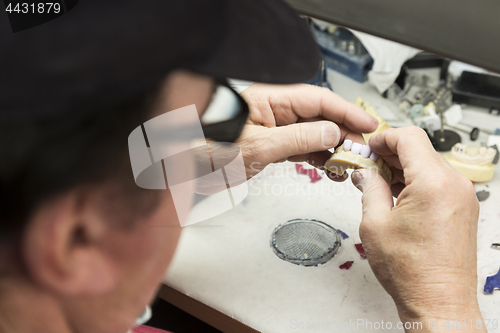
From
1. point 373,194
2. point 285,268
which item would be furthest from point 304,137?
point 285,268

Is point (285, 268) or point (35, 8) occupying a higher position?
point (35, 8)

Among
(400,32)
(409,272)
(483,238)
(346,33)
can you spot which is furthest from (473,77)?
(409,272)

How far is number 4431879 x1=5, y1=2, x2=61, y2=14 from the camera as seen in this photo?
0.79ft

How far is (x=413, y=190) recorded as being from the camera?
0.63 meters

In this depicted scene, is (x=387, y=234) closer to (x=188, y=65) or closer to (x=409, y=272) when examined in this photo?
(x=409, y=272)

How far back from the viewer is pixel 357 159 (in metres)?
0.77

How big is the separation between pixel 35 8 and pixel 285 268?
706 millimetres

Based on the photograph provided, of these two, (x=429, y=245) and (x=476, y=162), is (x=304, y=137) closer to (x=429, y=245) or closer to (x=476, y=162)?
(x=429, y=245)

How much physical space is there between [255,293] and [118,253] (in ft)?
1.79

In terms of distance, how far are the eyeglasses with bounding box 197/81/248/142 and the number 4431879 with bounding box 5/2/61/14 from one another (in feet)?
0.40

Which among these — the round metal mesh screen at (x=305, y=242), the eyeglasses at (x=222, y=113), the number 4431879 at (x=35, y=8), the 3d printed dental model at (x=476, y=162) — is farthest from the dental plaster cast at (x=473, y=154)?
the number 4431879 at (x=35, y=8)

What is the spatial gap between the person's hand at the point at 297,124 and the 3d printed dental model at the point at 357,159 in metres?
0.03

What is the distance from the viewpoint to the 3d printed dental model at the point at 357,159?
765 mm

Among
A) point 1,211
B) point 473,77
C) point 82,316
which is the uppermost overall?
point 1,211
